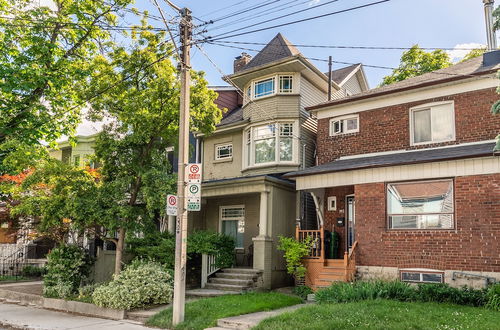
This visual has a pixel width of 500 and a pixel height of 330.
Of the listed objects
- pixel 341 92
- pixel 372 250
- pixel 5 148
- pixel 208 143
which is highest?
pixel 341 92

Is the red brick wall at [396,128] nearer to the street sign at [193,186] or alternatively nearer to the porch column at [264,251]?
the porch column at [264,251]

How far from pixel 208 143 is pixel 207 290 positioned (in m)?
8.23

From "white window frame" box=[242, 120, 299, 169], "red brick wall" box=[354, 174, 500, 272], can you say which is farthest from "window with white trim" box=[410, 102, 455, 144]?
"white window frame" box=[242, 120, 299, 169]

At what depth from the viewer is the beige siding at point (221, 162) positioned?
1897 cm

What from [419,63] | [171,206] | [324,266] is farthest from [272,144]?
[419,63]

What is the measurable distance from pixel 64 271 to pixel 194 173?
6.69m

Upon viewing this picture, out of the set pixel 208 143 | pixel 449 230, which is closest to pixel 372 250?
pixel 449 230

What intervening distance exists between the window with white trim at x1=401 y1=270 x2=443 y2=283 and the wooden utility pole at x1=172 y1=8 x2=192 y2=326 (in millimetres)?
5925

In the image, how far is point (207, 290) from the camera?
13.7 m

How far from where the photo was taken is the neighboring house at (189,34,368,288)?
50.1 feet

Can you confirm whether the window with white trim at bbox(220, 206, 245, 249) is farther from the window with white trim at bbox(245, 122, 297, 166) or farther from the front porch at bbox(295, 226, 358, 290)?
the front porch at bbox(295, 226, 358, 290)

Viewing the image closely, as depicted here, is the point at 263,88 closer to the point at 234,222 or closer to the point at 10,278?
the point at 234,222

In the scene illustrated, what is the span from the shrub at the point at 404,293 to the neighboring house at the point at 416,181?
752 mm

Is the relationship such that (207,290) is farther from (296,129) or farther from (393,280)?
(296,129)
